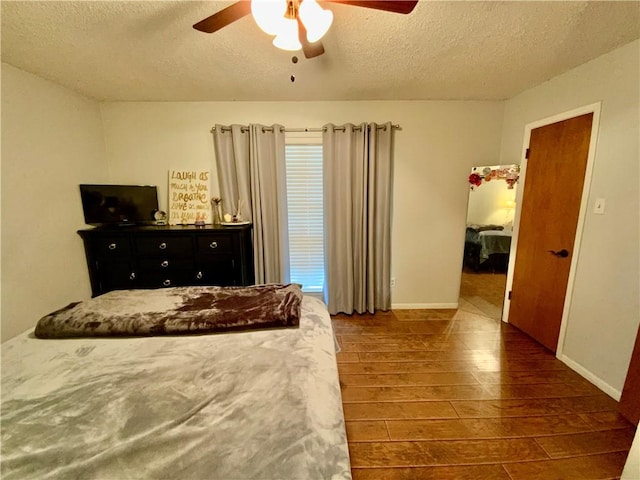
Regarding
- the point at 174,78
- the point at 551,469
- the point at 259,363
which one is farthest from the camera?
the point at 174,78

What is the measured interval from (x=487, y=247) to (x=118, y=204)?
4.04 metres

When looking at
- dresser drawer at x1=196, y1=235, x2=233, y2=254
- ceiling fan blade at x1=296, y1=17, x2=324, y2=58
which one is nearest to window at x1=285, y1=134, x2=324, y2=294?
dresser drawer at x1=196, y1=235, x2=233, y2=254

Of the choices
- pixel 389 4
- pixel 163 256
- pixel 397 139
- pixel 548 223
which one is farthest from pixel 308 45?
pixel 548 223

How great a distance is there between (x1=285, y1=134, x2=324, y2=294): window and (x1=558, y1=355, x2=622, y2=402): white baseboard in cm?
227

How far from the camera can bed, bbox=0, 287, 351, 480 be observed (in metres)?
0.65

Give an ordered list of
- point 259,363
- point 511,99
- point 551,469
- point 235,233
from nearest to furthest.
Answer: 1. point 259,363
2. point 551,469
3. point 235,233
4. point 511,99

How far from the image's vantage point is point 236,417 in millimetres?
783

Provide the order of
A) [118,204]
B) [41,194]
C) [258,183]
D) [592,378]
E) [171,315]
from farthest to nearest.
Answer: [258,183] < [118,204] < [41,194] < [592,378] < [171,315]

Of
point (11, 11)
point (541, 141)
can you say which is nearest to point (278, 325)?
point (11, 11)

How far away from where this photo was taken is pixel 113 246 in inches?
94.0

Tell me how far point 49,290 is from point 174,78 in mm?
2109

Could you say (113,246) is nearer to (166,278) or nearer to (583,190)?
(166,278)

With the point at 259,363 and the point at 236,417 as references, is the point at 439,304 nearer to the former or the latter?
the point at 259,363

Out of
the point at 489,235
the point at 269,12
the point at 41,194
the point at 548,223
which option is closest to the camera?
the point at 269,12
